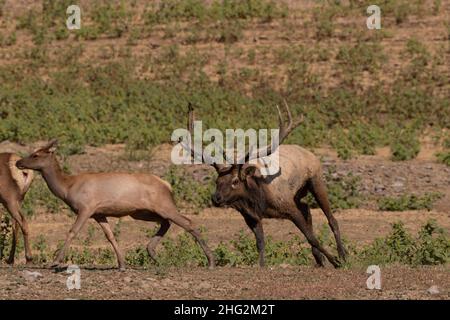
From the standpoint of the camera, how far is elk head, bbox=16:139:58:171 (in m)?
14.1

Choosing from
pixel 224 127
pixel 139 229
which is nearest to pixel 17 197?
pixel 139 229

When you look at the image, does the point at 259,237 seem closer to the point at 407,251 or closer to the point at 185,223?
the point at 185,223

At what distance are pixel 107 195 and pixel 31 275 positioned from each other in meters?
1.26

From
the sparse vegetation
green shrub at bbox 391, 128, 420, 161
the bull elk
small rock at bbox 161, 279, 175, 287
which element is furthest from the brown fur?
green shrub at bbox 391, 128, 420, 161

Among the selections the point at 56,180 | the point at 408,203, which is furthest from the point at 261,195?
the point at 408,203

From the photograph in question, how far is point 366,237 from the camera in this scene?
18047 millimetres

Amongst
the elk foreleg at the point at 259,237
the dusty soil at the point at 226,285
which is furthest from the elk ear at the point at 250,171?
the dusty soil at the point at 226,285

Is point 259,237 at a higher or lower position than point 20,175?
lower

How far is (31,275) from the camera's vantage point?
12812mm

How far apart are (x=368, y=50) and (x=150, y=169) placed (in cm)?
946

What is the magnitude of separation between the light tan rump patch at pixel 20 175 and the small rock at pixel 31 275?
226 cm

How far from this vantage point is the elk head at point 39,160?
14.1 meters

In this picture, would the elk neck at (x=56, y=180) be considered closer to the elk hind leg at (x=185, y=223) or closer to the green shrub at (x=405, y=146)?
the elk hind leg at (x=185, y=223)
